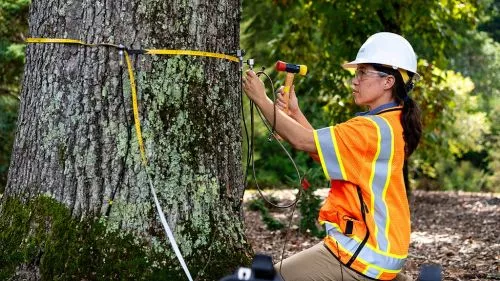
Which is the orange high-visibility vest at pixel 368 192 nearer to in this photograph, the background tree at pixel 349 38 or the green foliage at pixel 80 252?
the green foliage at pixel 80 252

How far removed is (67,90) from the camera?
13.1 feet

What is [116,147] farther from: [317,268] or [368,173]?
[368,173]

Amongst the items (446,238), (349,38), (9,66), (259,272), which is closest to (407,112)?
(259,272)

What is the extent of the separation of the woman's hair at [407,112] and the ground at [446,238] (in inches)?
31.3

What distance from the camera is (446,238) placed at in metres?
9.26

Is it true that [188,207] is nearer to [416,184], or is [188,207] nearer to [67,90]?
[67,90]

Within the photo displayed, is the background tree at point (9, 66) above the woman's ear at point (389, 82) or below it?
below

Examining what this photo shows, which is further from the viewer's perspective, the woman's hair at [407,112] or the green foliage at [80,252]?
the green foliage at [80,252]

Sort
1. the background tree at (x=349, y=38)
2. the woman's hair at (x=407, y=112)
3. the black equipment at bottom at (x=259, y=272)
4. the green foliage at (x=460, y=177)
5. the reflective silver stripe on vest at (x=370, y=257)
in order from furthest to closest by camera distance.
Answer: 1. the green foliage at (x=460, y=177)
2. the background tree at (x=349, y=38)
3. the woman's hair at (x=407, y=112)
4. the reflective silver stripe on vest at (x=370, y=257)
5. the black equipment at bottom at (x=259, y=272)

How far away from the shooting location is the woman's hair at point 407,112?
3.60 meters

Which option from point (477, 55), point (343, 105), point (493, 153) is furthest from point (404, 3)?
point (477, 55)

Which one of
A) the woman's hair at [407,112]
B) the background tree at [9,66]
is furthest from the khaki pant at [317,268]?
the background tree at [9,66]

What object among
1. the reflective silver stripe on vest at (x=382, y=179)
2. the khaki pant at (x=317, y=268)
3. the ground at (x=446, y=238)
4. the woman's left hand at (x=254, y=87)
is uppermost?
the woman's left hand at (x=254, y=87)

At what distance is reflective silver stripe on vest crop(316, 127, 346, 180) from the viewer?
3486 mm
